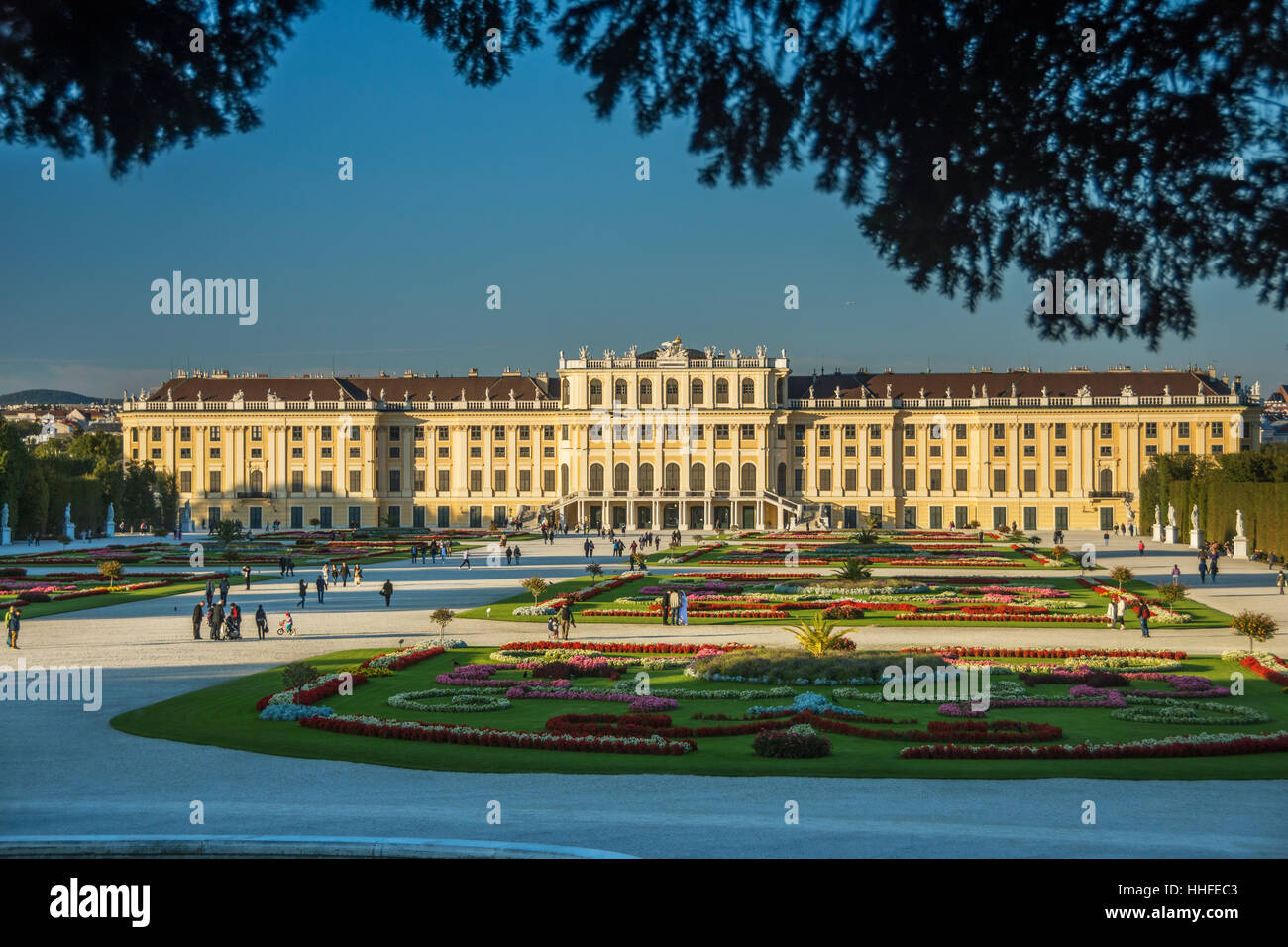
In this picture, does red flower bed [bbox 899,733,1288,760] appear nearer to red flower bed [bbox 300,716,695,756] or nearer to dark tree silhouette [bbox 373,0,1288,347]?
red flower bed [bbox 300,716,695,756]

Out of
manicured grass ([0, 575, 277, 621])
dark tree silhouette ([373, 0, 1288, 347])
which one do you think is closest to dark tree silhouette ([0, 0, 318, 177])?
dark tree silhouette ([373, 0, 1288, 347])

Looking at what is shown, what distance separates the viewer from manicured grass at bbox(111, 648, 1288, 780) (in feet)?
44.9

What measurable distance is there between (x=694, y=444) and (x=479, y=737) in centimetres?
7462

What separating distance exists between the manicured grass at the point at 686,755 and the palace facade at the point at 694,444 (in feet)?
222

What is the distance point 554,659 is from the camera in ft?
71.7

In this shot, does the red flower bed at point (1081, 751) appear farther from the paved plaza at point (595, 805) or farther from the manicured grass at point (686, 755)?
the paved plaza at point (595, 805)

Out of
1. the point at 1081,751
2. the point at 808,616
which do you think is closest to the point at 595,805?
the point at 1081,751

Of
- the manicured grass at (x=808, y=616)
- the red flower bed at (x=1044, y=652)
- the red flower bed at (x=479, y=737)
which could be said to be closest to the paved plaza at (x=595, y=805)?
the red flower bed at (x=479, y=737)

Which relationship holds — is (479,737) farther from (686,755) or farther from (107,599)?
(107,599)

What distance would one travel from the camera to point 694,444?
8962 centimetres

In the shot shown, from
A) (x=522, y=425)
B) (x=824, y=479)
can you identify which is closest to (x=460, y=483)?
(x=522, y=425)

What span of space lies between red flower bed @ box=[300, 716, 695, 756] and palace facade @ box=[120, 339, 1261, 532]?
69.9 m
